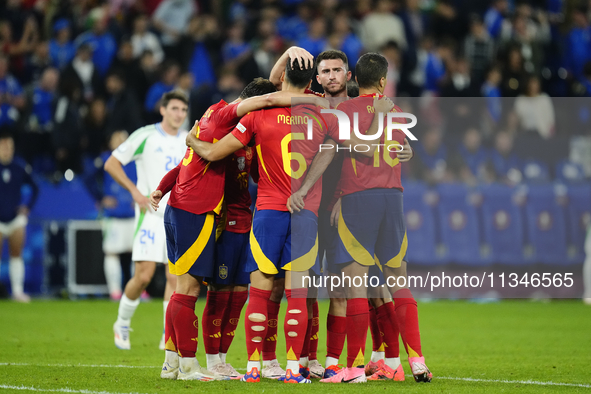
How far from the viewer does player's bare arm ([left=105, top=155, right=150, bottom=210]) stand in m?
8.89

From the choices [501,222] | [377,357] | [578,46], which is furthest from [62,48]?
[377,357]

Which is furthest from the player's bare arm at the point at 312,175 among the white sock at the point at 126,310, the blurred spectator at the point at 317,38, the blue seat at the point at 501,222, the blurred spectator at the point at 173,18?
the blurred spectator at the point at 173,18

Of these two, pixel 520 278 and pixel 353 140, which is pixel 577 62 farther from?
pixel 353 140

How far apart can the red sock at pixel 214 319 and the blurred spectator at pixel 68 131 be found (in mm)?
9477

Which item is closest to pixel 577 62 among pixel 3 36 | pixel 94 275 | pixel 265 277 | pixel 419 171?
pixel 419 171

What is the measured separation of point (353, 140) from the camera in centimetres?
655

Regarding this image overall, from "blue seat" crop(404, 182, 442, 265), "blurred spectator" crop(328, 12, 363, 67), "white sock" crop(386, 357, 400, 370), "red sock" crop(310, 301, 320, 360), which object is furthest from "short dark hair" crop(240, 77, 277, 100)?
"blurred spectator" crop(328, 12, 363, 67)

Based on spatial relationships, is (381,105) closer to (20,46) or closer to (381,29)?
(381,29)

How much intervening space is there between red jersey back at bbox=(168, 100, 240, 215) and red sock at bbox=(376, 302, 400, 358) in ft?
5.44

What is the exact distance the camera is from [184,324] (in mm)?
6328

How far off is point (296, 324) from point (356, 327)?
55 centimetres

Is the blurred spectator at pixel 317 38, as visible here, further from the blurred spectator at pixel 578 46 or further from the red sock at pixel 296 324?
the red sock at pixel 296 324

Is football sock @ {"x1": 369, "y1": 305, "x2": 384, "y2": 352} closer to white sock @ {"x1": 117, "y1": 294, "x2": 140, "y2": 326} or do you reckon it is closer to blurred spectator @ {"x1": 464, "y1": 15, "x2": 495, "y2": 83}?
white sock @ {"x1": 117, "y1": 294, "x2": 140, "y2": 326}

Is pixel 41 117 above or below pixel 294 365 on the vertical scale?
above
